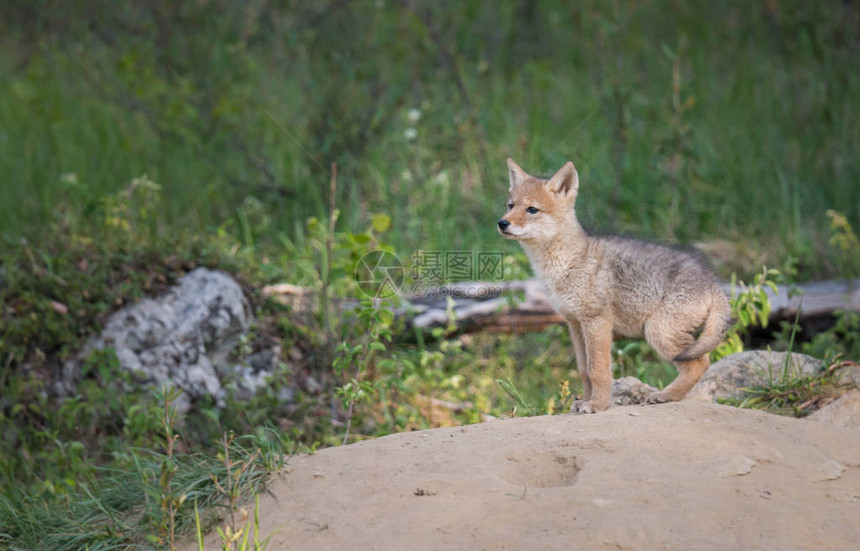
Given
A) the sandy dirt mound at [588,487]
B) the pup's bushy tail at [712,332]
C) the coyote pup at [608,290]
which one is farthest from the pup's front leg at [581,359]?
the sandy dirt mound at [588,487]

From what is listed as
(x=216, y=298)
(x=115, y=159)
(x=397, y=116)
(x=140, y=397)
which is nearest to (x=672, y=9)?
(x=397, y=116)

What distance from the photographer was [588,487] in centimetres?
326

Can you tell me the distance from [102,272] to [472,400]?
255 cm

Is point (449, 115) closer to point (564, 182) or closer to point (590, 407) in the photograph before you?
point (564, 182)

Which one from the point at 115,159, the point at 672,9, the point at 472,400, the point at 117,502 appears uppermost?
the point at 672,9

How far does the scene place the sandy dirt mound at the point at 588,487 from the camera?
3.03m

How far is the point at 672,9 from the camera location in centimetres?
1135

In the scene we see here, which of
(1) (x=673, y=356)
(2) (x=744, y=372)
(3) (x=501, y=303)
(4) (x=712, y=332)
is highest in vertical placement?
(4) (x=712, y=332)

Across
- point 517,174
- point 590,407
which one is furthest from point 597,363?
point 517,174

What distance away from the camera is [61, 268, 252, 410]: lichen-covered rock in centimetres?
570

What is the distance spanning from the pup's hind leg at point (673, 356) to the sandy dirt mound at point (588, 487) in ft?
1.43

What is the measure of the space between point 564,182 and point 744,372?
138 cm

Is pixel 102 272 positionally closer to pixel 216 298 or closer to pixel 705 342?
pixel 216 298

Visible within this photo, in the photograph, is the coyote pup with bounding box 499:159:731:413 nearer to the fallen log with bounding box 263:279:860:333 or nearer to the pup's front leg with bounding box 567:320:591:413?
the pup's front leg with bounding box 567:320:591:413
